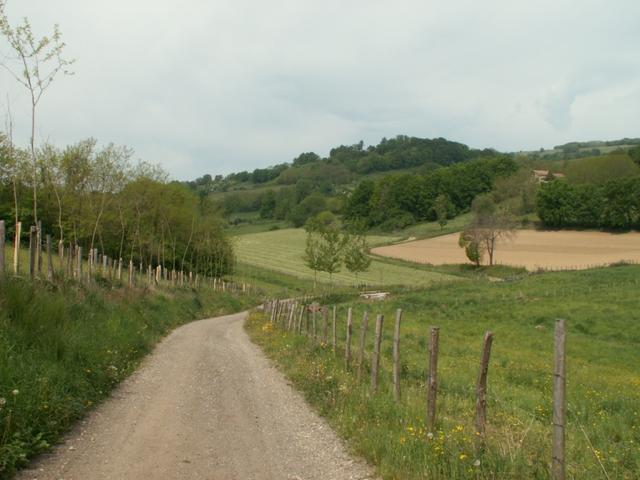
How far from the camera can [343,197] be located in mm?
154000

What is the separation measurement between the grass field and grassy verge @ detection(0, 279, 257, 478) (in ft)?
183

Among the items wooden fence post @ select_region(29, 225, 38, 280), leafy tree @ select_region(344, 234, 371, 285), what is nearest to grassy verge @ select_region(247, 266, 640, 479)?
wooden fence post @ select_region(29, 225, 38, 280)

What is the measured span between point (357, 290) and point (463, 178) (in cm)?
7247

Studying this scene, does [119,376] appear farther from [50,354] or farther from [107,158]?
[107,158]

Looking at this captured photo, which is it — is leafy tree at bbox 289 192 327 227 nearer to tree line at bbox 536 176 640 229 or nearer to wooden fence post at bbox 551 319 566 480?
tree line at bbox 536 176 640 229

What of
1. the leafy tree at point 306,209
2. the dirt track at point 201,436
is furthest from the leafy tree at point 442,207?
the dirt track at point 201,436

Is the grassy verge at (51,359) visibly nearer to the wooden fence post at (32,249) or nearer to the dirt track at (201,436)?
the dirt track at (201,436)

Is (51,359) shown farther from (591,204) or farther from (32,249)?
(591,204)

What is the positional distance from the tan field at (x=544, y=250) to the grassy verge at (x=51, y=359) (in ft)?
241

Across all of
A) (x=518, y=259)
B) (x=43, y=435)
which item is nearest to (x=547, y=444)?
(x=43, y=435)

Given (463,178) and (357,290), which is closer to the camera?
(357,290)

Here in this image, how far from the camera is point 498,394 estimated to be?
48.8 ft

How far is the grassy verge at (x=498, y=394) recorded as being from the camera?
7.39 metres

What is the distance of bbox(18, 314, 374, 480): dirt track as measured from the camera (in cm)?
766
